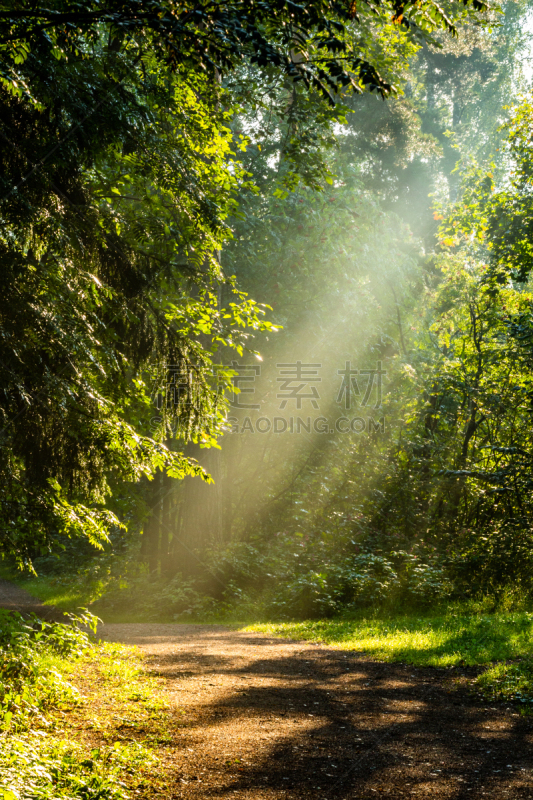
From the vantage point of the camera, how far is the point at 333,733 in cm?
455

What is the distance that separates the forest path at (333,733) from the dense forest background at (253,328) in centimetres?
205

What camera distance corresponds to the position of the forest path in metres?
3.59

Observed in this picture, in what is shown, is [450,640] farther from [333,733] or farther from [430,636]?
[333,733]

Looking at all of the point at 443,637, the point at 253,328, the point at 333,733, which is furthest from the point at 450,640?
the point at 253,328

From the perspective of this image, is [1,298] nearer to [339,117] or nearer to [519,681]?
[339,117]

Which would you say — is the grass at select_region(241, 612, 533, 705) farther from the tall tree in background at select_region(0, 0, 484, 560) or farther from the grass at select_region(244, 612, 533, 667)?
the tall tree in background at select_region(0, 0, 484, 560)

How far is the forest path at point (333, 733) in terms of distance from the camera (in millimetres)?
3588

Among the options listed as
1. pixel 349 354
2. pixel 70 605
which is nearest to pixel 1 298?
pixel 70 605

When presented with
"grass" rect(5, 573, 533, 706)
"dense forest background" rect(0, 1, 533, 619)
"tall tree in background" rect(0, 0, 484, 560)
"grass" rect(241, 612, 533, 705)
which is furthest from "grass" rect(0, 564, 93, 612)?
"tall tree in background" rect(0, 0, 484, 560)

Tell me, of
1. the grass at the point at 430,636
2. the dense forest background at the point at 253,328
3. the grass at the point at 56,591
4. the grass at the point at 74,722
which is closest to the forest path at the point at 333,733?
the grass at the point at 74,722

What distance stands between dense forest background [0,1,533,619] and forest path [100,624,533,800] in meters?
2.05

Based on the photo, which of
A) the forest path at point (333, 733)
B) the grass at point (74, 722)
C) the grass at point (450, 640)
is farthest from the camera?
the grass at point (450, 640)

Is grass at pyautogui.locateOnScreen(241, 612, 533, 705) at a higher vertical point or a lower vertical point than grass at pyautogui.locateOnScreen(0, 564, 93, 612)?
higher

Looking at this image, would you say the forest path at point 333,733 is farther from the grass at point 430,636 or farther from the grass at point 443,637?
the grass at point 430,636
